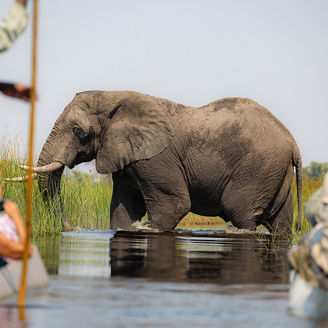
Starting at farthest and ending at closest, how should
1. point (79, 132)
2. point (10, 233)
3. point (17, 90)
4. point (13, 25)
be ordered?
point (79, 132), point (10, 233), point (13, 25), point (17, 90)

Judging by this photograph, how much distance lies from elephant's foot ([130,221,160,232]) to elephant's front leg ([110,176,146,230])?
11 centimetres

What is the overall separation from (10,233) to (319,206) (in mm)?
2412

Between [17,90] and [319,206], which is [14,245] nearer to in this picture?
[17,90]

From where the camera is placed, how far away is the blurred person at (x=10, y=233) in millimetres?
7078

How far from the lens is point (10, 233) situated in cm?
768

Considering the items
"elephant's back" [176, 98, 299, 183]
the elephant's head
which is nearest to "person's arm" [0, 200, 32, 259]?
the elephant's head

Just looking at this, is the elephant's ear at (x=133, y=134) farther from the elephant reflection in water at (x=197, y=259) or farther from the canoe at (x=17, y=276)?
the canoe at (x=17, y=276)

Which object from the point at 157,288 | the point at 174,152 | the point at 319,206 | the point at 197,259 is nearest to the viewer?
the point at 319,206

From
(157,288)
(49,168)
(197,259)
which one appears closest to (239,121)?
(49,168)

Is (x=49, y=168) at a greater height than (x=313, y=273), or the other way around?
(x=49, y=168)

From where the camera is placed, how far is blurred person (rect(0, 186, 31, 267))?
708 centimetres

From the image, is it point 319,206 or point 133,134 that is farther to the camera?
point 133,134

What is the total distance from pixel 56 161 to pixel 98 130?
1.07 meters

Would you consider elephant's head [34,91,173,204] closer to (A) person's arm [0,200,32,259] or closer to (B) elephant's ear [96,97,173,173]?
(B) elephant's ear [96,97,173,173]
